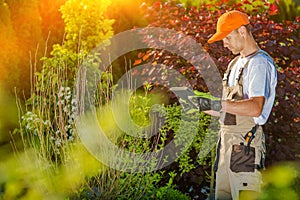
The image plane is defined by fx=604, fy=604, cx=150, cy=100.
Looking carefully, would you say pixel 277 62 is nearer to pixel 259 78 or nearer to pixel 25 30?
pixel 259 78

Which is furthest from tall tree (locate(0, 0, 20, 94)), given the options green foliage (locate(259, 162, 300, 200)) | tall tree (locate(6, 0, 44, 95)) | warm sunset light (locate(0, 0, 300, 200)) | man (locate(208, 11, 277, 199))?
man (locate(208, 11, 277, 199))

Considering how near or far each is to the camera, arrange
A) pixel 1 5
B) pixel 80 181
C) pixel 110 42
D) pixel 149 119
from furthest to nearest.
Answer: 1. pixel 110 42
2. pixel 1 5
3. pixel 149 119
4. pixel 80 181

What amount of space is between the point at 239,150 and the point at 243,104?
1.25 feet

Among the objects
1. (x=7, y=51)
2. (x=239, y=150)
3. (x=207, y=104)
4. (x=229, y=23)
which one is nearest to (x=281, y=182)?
(x=239, y=150)

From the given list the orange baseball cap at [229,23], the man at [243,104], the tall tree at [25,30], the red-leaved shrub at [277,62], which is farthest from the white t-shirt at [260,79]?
the tall tree at [25,30]

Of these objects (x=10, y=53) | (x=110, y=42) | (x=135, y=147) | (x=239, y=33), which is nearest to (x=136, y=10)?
(x=110, y=42)

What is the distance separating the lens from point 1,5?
6.98 meters

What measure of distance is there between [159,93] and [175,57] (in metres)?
0.38

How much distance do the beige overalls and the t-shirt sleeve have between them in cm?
15

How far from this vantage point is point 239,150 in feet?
Answer: 13.2

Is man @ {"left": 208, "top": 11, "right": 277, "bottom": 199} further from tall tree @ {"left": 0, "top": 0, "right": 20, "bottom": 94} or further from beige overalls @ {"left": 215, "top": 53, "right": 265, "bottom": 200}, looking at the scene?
tall tree @ {"left": 0, "top": 0, "right": 20, "bottom": 94}

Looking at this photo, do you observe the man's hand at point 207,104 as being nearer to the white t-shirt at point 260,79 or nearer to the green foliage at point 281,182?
the white t-shirt at point 260,79

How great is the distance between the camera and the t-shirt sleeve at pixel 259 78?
148 inches

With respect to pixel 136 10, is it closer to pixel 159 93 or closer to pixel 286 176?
pixel 159 93
